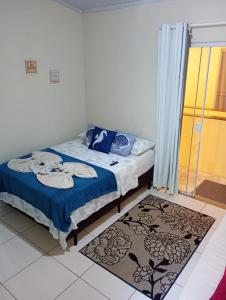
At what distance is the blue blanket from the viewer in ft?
7.45

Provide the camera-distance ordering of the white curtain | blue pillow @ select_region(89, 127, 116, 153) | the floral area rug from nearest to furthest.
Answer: the floral area rug < the white curtain < blue pillow @ select_region(89, 127, 116, 153)

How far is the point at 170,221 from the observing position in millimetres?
2896

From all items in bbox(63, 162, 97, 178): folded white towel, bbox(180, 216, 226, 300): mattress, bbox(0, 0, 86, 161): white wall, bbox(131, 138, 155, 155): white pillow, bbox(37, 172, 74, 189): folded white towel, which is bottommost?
bbox(180, 216, 226, 300): mattress

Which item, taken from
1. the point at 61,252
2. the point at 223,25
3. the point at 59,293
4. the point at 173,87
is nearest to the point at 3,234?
the point at 61,252

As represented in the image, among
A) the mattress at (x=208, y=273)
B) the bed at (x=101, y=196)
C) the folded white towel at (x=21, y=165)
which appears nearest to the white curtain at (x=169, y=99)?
the bed at (x=101, y=196)

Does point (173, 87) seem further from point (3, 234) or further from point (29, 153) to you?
point (3, 234)

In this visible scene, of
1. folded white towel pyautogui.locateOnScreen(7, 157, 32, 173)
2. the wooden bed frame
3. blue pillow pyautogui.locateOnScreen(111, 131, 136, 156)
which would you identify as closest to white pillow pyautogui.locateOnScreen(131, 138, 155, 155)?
blue pillow pyautogui.locateOnScreen(111, 131, 136, 156)

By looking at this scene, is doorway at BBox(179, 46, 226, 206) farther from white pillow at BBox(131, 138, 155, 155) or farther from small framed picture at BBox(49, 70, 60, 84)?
small framed picture at BBox(49, 70, 60, 84)

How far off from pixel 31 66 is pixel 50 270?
2.54m

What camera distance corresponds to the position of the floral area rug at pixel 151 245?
2127 millimetres

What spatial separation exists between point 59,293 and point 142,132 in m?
2.41

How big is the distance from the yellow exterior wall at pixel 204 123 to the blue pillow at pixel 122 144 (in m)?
0.81

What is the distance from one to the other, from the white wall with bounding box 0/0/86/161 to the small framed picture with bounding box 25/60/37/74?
2.2 inches

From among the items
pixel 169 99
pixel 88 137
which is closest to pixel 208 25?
pixel 169 99
